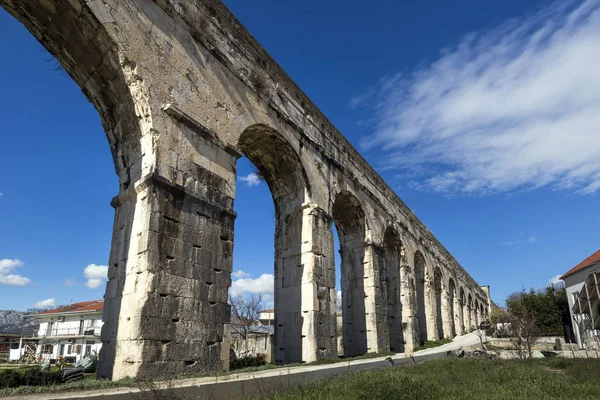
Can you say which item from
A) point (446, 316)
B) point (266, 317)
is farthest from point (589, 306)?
point (266, 317)

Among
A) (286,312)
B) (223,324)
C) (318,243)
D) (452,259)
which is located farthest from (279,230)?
(452,259)

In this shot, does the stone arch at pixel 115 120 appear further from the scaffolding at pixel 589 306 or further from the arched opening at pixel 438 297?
the scaffolding at pixel 589 306

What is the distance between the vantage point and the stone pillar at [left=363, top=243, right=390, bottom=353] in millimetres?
13469

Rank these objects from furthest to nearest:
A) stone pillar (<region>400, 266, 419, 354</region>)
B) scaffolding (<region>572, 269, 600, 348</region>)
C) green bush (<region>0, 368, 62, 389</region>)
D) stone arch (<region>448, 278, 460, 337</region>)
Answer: stone arch (<region>448, 278, 460, 337</region>) < scaffolding (<region>572, 269, 600, 348</region>) < stone pillar (<region>400, 266, 419, 354</region>) < green bush (<region>0, 368, 62, 389</region>)

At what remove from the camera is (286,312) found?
420 inches

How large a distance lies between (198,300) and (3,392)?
2.96m

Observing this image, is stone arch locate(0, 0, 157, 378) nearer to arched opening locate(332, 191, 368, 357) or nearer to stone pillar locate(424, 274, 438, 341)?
→ arched opening locate(332, 191, 368, 357)

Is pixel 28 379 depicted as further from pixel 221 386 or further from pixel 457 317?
pixel 457 317

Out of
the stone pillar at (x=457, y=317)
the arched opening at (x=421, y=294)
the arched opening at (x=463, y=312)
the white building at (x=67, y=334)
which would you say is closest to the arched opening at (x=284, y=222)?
the arched opening at (x=421, y=294)

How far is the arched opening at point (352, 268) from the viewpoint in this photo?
45.5 feet

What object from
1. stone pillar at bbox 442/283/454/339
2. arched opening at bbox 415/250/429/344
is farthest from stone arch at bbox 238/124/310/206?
stone pillar at bbox 442/283/454/339

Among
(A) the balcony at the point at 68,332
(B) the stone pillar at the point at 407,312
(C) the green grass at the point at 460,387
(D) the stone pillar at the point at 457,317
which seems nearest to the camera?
(C) the green grass at the point at 460,387

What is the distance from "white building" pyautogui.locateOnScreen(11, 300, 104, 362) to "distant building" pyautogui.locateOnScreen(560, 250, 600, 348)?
32017mm

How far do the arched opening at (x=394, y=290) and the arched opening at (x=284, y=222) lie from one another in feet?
20.2
